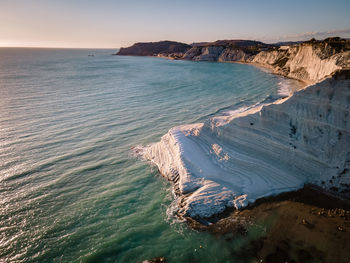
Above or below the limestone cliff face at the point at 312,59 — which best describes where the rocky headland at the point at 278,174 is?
below

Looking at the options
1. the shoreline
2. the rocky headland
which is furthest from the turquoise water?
the rocky headland

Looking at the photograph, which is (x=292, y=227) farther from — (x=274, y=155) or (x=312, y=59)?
(x=312, y=59)

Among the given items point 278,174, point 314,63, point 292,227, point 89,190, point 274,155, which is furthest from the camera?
point 314,63

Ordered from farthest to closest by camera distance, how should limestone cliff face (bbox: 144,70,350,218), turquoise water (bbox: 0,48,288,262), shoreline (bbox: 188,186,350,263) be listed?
1. limestone cliff face (bbox: 144,70,350,218)
2. turquoise water (bbox: 0,48,288,262)
3. shoreline (bbox: 188,186,350,263)

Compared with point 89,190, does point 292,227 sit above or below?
above

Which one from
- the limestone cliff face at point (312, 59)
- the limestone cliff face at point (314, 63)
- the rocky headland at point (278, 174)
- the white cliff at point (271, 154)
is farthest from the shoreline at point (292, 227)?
the limestone cliff face at point (314, 63)

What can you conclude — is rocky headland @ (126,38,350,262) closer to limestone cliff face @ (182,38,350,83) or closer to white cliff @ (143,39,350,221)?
white cliff @ (143,39,350,221)

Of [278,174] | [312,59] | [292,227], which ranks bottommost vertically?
[292,227]

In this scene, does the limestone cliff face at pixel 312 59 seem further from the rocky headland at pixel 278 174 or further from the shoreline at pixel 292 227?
the shoreline at pixel 292 227

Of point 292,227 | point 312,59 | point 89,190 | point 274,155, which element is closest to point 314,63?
point 312,59

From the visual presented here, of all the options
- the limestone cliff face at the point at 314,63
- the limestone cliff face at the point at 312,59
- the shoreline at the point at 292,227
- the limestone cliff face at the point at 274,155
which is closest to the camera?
the shoreline at the point at 292,227
